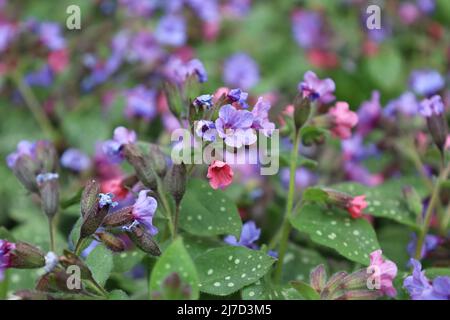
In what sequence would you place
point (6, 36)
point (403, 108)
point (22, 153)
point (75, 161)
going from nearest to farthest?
point (22, 153) < point (403, 108) < point (75, 161) < point (6, 36)

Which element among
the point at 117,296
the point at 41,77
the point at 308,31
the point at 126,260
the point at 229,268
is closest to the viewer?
the point at 117,296

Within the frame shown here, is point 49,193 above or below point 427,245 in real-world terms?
above

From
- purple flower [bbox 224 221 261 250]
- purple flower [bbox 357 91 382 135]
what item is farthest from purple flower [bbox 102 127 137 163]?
purple flower [bbox 357 91 382 135]

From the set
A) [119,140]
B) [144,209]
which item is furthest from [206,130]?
[119,140]

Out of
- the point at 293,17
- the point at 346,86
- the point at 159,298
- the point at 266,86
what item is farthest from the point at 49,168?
the point at 293,17

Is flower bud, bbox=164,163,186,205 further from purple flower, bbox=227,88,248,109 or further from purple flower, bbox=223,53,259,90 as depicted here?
purple flower, bbox=223,53,259,90

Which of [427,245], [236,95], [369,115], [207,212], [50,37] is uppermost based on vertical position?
[50,37]

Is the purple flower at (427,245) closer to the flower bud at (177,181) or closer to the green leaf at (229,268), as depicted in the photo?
the green leaf at (229,268)

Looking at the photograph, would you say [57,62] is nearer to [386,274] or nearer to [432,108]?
[432,108]
